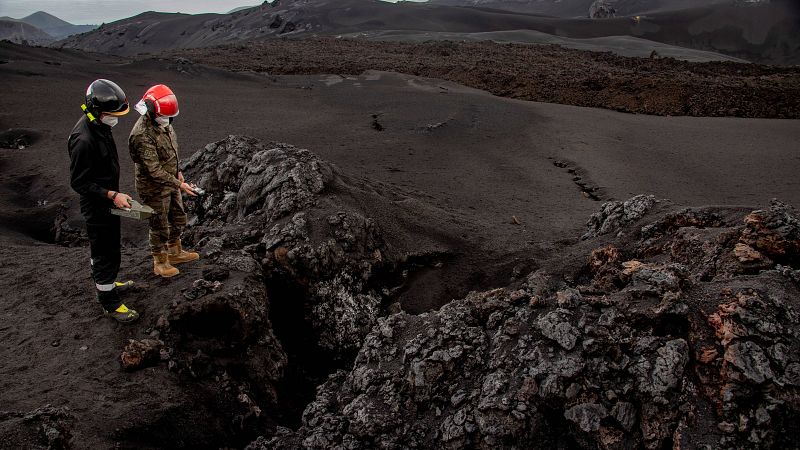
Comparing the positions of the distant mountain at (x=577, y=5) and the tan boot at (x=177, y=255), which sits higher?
the distant mountain at (x=577, y=5)

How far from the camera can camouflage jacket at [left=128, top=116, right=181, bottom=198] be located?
13.9 feet

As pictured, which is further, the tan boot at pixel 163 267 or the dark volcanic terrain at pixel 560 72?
the dark volcanic terrain at pixel 560 72

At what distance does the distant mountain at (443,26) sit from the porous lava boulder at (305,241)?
40720 mm

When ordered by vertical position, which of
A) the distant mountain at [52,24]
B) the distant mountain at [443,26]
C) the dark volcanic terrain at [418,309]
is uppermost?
the distant mountain at [52,24]

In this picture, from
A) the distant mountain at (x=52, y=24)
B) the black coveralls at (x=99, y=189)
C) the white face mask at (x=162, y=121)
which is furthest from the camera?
the distant mountain at (x=52, y=24)

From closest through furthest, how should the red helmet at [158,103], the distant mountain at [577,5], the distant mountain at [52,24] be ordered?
the red helmet at [158,103] → the distant mountain at [577,5] → the distant mountain at [52,24]

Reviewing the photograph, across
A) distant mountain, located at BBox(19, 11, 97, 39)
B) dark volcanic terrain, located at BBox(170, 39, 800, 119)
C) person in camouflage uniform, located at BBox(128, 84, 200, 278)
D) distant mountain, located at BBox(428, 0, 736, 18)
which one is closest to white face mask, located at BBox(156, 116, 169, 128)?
person in camouflage uniform, located at BBox(128, 84, 200, 278)

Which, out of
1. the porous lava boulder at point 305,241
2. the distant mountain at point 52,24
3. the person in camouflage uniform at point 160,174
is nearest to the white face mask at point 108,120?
the person in camouflage uniform at point 160,174

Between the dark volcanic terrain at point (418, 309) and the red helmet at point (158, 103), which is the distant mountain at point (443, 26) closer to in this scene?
the dark volcanic terrain at point (418, 309)

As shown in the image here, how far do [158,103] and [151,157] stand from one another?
0.45 metres

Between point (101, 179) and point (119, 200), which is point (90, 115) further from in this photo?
point (119, 200)

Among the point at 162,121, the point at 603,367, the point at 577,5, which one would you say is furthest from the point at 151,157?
the point at 577,5

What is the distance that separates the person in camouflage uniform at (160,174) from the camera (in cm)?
422

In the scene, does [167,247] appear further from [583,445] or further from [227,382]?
[583,445]
